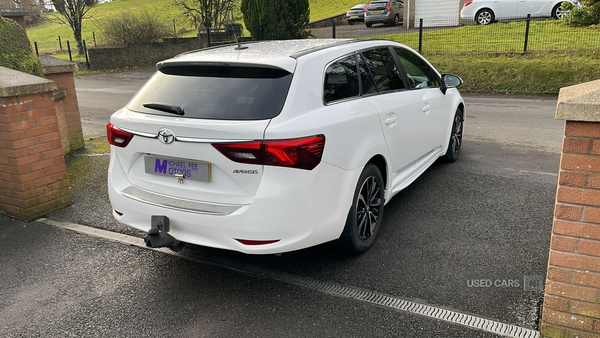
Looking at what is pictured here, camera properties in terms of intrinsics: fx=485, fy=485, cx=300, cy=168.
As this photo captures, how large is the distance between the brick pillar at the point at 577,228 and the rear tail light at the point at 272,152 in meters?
1.45

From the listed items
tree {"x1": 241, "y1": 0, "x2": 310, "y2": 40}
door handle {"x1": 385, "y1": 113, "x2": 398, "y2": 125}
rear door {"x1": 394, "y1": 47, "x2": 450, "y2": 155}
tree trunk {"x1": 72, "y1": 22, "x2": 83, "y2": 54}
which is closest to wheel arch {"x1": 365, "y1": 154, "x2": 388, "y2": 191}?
door handle {"x1": 385, "y1": 113, "x2": 398, "y2": 125}

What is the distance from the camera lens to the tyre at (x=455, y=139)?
607cm

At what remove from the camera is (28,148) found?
15.6 ft

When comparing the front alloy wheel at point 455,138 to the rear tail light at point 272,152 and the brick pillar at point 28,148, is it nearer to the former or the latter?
the rear tail light at point 272,152

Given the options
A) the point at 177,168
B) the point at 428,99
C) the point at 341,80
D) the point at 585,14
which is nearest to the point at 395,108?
the point at 341,80

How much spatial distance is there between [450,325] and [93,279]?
2588 mm

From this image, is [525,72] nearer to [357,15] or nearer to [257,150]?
[257,150]

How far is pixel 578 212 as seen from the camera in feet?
8.60

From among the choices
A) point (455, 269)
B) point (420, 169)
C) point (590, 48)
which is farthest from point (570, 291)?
point (590, 48)

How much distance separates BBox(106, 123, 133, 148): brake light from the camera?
3525mm

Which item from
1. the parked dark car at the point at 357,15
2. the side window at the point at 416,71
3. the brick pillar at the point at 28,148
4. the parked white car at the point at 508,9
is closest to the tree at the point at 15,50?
the brick pillar at the point at 28,148

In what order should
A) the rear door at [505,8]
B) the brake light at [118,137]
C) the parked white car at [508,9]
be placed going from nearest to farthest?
the brake light at [118,137] < the parked white car at [508,9] < the rear door at [505,8]

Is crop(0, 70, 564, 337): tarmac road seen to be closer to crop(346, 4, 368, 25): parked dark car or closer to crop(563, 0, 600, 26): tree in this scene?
crop(563, 0, 600, 26): tree

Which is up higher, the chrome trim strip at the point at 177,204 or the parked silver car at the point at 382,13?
the parked silver car at the point at 382,13
